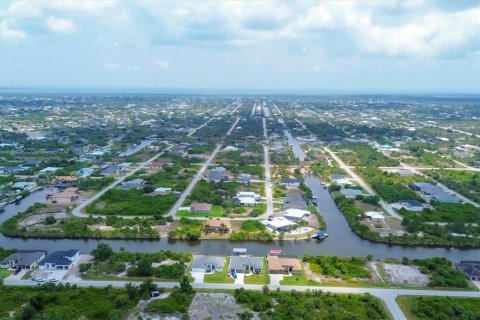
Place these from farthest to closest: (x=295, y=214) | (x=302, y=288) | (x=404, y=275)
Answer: (x=295, y=214)
(x=404, y=275)
(x=302, y=288)

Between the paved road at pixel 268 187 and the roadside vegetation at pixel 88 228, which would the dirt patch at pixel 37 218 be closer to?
the roadside vegetation at pixel 88 228

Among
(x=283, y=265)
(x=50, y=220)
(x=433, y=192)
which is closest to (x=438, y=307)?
(x=283, y=265)

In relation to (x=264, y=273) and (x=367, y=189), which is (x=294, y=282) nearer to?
(x=264, y=273)

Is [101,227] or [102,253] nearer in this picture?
[102,253]

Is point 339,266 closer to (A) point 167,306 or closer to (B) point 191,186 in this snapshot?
(A) point 167,306

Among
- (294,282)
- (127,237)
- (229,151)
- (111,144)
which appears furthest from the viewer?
(111,144)

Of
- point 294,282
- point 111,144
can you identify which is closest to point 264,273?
point 294,282
